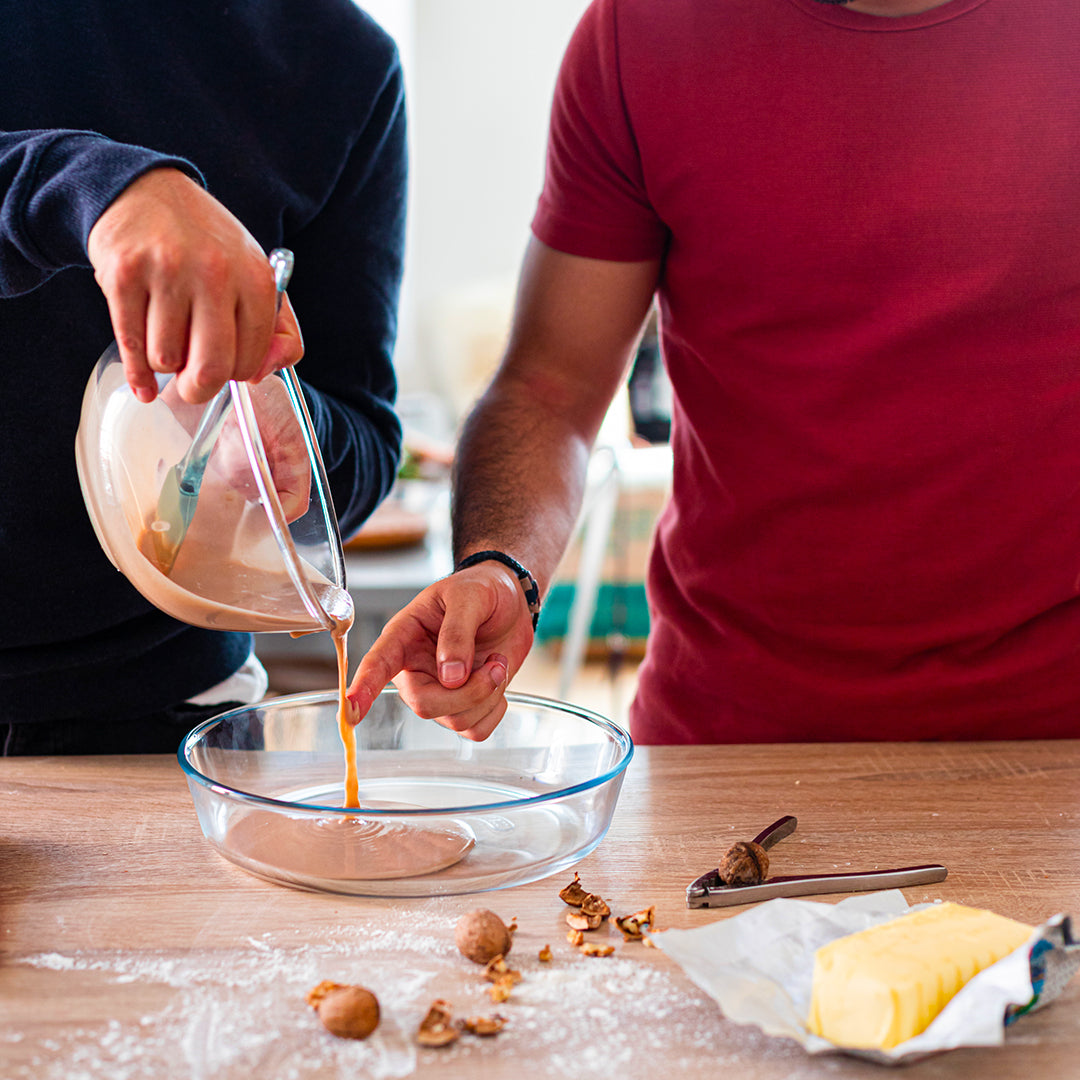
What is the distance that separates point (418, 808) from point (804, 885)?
0.91ft

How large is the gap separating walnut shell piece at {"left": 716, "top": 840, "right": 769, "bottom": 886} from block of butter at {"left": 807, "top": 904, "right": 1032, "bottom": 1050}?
0.14 meters

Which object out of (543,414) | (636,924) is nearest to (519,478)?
(543,414)

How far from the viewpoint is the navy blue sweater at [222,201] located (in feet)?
3.41

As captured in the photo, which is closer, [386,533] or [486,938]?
[486,938]

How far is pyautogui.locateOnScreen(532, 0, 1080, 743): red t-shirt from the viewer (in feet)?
3.71

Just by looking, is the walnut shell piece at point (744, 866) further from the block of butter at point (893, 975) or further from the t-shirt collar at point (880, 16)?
the t-shirt collar at point (880, 16)

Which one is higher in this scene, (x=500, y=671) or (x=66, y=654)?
(x=500, y=671)

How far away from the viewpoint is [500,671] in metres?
0.92

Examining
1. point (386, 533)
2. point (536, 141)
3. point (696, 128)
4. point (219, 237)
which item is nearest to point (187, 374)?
point (219, 237)

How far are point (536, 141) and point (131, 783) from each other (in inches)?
216

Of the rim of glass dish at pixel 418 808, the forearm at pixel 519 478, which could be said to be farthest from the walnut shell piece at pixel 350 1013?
the forearm at pixel 519 478

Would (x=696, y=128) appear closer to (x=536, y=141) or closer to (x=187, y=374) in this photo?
(x=187, y=374)

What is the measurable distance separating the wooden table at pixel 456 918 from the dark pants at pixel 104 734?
0.41 feet

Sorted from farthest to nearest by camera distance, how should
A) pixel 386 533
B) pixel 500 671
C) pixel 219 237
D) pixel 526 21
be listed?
pixel 526 21
pixel 386 533
pixel 500 671
pixel 219 237
